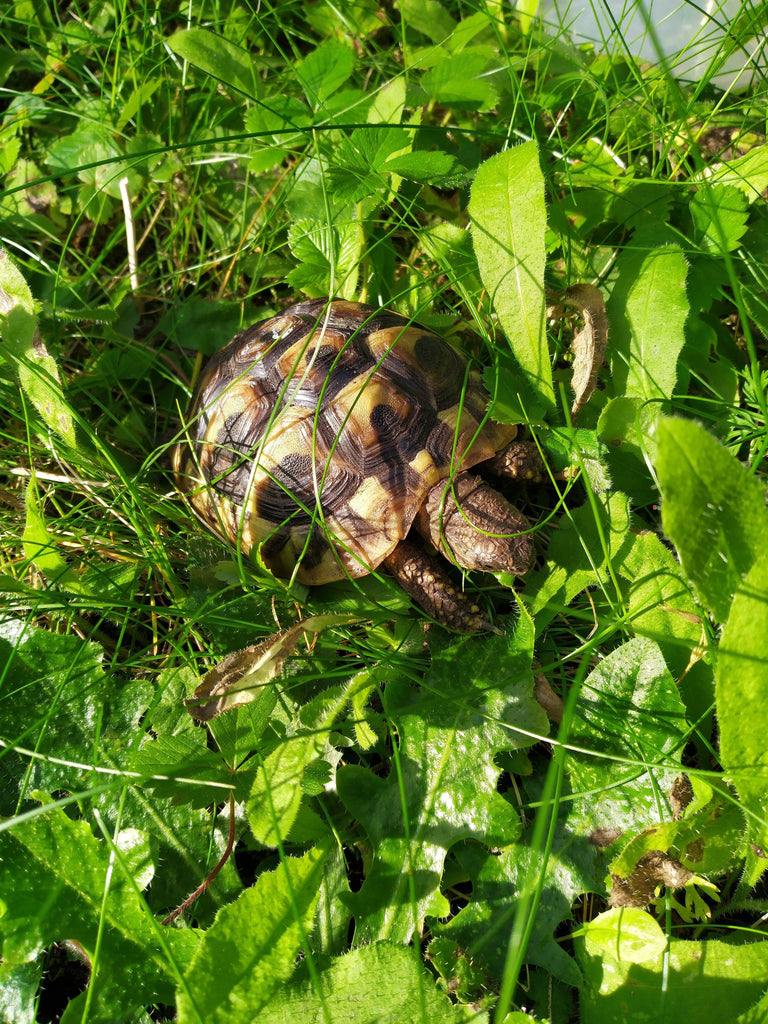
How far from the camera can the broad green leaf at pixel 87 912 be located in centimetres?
166

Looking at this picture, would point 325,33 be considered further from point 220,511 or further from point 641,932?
point 641,932

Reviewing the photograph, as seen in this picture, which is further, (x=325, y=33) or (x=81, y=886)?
(x=325, y=33)

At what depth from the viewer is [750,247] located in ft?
7.99

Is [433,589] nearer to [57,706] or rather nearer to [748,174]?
[57,706]

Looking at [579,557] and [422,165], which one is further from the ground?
[422,165]

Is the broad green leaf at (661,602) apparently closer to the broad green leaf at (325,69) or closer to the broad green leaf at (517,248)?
the broad green leaf at (517,248)

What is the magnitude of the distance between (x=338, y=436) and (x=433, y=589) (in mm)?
564

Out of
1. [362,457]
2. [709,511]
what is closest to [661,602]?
[709,511]

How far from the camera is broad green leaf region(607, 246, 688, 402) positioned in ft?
7.06

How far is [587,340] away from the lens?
218 centimetres

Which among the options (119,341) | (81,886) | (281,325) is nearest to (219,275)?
(119,341)

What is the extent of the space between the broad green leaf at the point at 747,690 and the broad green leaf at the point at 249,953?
979 millimetres

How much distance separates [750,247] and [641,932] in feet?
6.99

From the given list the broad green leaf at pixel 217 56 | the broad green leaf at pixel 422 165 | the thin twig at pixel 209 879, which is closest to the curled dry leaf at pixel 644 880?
the thin twig at pixel 209 879
